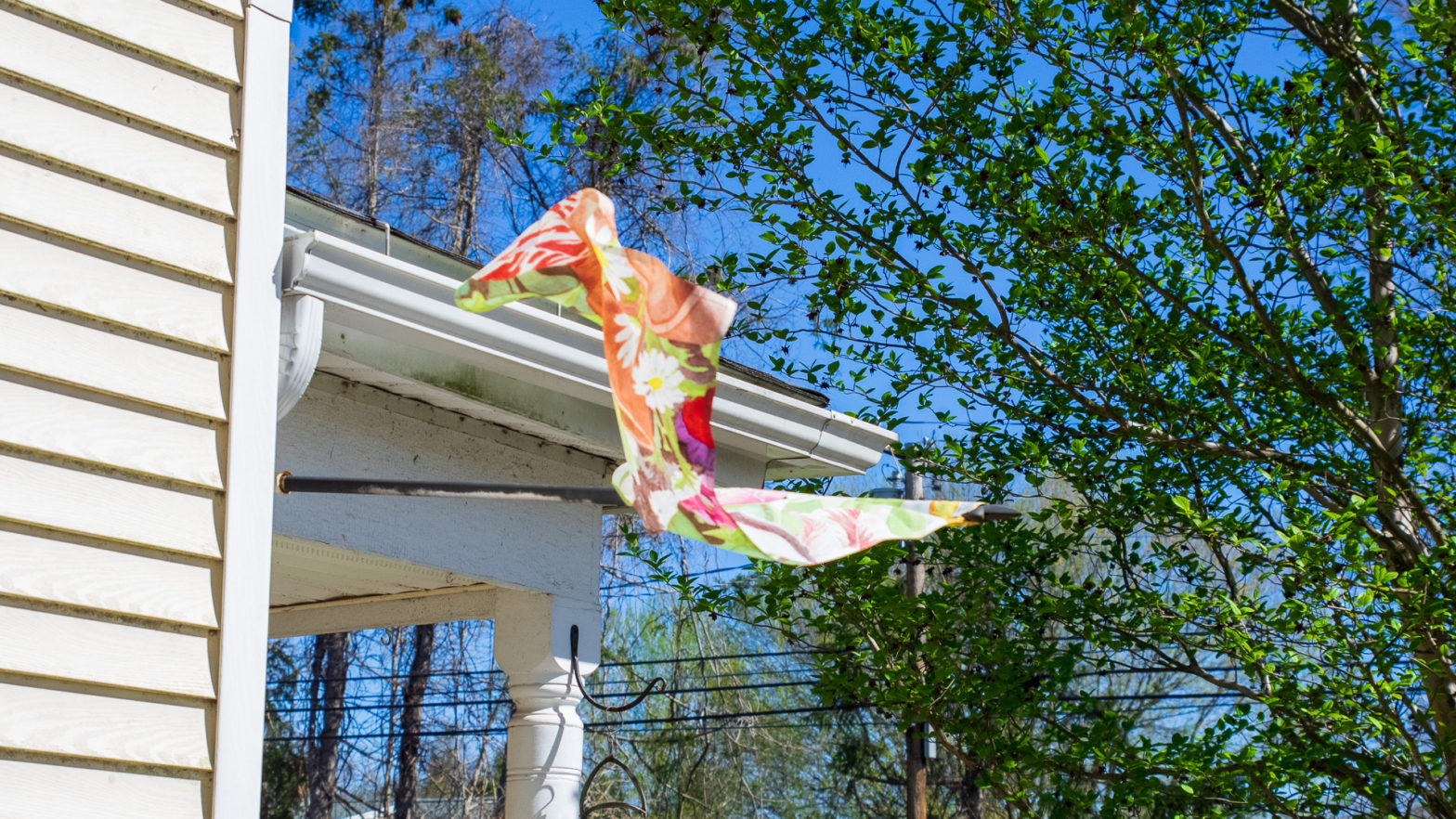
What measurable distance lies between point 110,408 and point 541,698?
1617mm

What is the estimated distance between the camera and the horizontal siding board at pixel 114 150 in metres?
2.13

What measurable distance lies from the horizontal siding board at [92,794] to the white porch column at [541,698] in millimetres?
1325

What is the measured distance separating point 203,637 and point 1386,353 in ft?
16.0

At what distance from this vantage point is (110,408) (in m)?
2.14

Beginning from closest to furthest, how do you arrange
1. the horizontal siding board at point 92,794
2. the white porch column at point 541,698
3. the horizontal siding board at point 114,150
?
the horizontal siding board at point 92,794 < the horizontal siding board at point 114,150 < the white porch column at point 541,698

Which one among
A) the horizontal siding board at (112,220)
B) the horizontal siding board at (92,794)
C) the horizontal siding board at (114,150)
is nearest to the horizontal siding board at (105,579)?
the horizontal siding board at (92,794)

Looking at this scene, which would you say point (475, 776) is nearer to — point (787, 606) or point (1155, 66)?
point (787, 606)

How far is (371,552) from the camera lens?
115 inches

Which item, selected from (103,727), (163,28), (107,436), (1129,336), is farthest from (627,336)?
(1129,336)

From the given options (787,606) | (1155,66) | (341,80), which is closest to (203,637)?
(787,606)

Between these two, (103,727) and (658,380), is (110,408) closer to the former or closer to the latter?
(103,727)

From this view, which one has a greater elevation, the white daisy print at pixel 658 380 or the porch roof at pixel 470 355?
the porch roof at pixel 470 355

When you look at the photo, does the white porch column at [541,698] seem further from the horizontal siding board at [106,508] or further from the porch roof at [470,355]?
the horizontal siding board at [106,508]

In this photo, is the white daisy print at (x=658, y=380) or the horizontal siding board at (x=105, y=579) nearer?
the white daisy print at (x=658, y=380)
